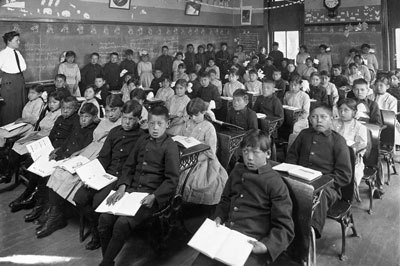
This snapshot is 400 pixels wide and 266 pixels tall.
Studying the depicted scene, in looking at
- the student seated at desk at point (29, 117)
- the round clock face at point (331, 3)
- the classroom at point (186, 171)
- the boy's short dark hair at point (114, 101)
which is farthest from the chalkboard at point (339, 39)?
the boy's short dark hair at point (114, 101)

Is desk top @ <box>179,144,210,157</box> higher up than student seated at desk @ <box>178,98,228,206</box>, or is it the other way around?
desk top @ <box>179,144,210,157</box>

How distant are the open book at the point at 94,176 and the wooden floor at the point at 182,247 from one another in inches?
23.0

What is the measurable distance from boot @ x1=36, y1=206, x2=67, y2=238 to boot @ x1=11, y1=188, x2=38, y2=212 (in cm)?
63

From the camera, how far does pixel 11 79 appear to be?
600 centimetres

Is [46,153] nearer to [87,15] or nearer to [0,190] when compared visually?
[0,190]

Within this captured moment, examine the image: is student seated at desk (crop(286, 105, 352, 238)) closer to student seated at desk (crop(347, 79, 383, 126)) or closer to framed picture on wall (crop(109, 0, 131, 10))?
student seated at desk (crop(347, 79, 383, 126))

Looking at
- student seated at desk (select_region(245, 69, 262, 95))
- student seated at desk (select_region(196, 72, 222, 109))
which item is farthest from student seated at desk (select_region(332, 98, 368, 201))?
student seated at desk (select_region(245, 69, 262, 95))

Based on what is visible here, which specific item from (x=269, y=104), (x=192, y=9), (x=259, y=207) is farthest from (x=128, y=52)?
(x=259, y=207)

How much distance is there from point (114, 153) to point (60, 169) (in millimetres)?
513

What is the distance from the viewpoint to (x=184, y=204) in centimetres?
358

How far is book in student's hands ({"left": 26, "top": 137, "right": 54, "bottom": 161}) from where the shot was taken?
3643mm

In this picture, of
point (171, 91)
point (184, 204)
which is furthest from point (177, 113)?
point (184, 204)

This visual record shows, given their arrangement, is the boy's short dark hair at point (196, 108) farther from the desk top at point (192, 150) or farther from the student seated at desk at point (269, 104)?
the student seated at desk at point (269, 104)

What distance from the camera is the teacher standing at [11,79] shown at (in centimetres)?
586
